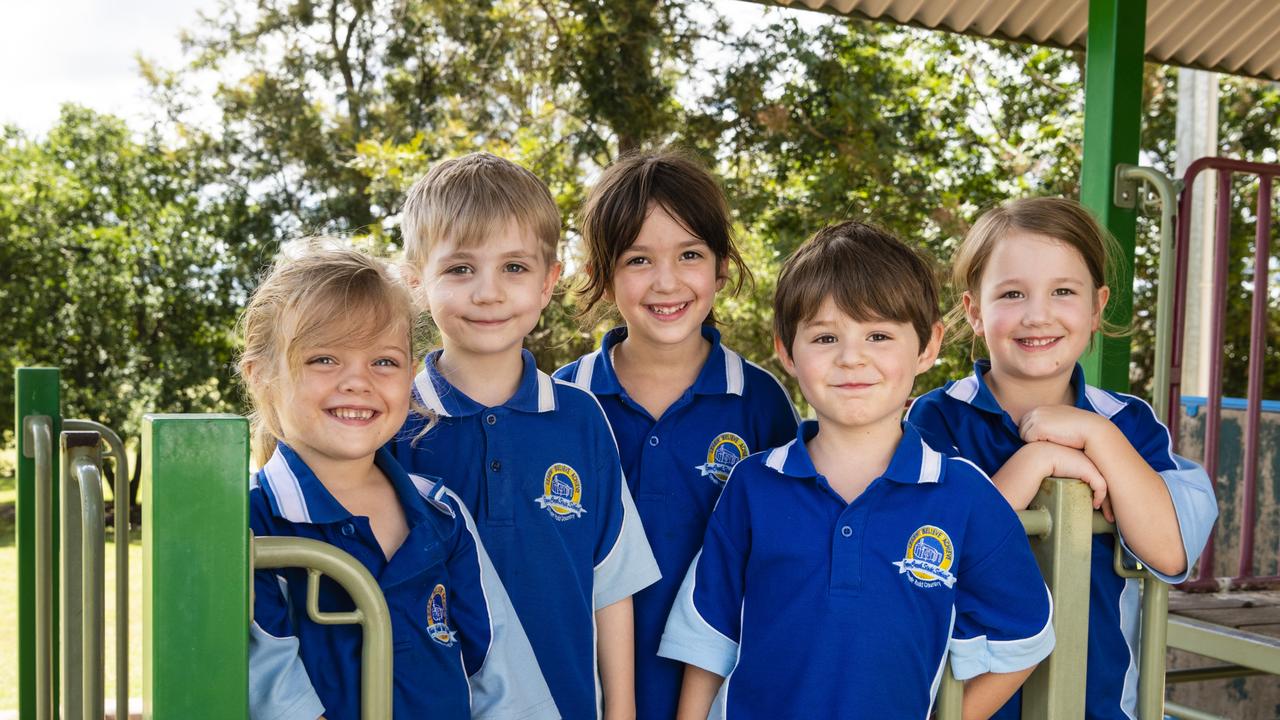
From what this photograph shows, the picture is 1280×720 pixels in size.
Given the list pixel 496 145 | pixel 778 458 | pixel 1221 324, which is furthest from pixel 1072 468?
pixel 496 145

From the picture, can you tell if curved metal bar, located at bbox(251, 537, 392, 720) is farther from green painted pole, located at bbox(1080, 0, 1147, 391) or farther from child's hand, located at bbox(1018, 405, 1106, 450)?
green painted pole, located at bbox(1080, 0, 1147, 391)

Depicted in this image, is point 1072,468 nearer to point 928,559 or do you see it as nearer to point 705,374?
point 928,559

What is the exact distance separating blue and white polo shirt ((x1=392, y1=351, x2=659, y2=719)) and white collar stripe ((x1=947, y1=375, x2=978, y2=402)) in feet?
2.02

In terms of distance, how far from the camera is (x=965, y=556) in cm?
157

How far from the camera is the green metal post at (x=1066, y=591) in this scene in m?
1.59

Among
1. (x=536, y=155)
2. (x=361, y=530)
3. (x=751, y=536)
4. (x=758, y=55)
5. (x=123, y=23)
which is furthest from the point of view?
(x=123, y=23)

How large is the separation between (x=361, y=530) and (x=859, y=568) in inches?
27.6

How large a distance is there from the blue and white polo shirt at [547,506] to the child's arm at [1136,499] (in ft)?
2.43

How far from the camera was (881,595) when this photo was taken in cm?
153

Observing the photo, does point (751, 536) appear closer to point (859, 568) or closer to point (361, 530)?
point (859, 568)

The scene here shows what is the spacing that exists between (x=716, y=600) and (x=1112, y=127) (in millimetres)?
2147

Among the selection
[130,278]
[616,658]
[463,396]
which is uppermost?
[130,278]

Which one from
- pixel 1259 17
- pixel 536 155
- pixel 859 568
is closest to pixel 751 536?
pixel 859 568

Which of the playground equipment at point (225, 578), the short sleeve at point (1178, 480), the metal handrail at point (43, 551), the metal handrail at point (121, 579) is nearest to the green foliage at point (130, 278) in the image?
the metal handrail at point (43, 551)
